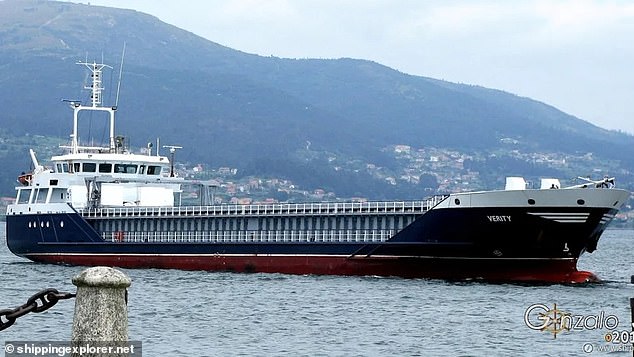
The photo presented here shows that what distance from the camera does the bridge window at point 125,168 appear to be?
6222 cm

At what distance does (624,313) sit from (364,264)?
13.9 m

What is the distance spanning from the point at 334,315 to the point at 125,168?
88.5 feet

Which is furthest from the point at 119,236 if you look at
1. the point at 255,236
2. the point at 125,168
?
the point at 255,236

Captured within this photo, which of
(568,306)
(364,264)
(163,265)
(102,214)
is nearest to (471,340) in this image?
(568,306)

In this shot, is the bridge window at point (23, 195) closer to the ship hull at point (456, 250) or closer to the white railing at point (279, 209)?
the white railing at point (279, 209)

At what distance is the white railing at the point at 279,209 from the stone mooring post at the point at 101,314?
35.1 meters

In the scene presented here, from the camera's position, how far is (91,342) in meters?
13.7

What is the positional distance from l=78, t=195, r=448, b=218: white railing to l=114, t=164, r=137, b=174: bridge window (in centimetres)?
203

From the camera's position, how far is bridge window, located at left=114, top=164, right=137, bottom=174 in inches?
2450

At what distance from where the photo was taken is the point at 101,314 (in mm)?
13656

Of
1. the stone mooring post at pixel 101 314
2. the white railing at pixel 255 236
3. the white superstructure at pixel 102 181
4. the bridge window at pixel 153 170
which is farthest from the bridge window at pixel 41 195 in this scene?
the stone mooring post at pixel 101 314

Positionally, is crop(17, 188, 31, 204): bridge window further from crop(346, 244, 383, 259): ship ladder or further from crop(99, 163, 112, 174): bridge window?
crop(346, 244, 383, 259): ship ladder

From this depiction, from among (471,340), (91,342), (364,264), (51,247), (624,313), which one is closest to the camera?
(91,342)

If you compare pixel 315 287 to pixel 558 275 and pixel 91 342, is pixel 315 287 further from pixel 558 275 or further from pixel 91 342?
pixel 91 342
